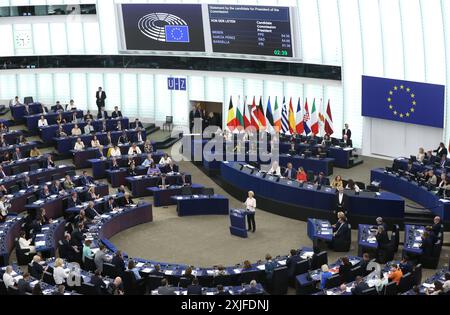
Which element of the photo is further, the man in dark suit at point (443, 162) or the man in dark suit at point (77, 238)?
the man in dark suit at point (443, 162)

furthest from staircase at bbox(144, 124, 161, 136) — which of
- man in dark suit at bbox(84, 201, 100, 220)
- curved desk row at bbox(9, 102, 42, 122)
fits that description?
man in dark suit at bbox(84, 201, 100, 220)

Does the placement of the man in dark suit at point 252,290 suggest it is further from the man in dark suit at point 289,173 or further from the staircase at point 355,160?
the staircase at point 355,160

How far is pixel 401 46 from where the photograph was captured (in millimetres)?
32094

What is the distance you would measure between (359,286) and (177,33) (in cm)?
2206

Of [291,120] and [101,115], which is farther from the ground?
[101,115]

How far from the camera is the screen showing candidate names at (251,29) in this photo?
34.8m

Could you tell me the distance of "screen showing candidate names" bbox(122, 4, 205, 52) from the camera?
36594 mm

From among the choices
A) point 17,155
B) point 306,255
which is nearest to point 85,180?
point 17,155

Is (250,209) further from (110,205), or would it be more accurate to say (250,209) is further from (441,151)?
(441,151)

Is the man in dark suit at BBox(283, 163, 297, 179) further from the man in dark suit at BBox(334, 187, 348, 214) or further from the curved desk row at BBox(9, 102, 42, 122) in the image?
the curved desk row at BBox(9, 102, 42, 122)

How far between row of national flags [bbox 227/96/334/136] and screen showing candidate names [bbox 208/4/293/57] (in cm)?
240

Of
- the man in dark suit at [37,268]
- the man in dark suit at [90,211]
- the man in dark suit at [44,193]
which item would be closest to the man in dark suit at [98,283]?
the man in dark suit at [37,268]

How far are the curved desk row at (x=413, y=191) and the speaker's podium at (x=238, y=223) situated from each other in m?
6.45

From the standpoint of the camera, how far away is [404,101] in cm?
3259
